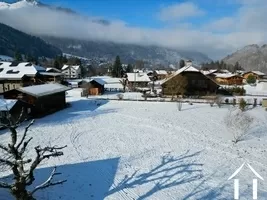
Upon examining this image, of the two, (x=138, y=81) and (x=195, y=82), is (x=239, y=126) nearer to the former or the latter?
(x=195, y=82)

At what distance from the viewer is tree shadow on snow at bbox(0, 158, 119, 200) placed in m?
15.4

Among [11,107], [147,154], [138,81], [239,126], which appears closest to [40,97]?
[11,107]

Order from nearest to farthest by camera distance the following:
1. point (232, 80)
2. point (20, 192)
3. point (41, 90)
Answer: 1. point (20, 192)
2. point (41, 90)
3. point (232, 80)

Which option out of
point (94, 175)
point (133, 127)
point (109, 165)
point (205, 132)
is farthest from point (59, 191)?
point (205, 132)

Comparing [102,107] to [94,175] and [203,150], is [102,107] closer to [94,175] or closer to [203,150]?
[203,150]

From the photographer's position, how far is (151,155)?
72.4 ft

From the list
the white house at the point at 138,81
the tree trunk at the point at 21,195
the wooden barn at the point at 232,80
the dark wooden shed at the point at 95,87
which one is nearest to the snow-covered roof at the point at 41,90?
the dark wooden shed at the point at 95,87

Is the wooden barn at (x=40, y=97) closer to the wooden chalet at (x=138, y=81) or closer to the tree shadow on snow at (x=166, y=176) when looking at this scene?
the tree shadow on snow at (x=166, y=176)

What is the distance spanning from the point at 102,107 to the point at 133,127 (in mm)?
12097

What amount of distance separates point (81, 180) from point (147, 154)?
6566mm

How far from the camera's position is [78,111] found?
37938 mm

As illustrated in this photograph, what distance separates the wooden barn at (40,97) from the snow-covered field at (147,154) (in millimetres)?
1820

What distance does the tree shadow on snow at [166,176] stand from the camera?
16.9m

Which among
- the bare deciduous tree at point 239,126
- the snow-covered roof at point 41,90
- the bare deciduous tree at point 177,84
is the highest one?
the bare deciduous tree at point 177,84
